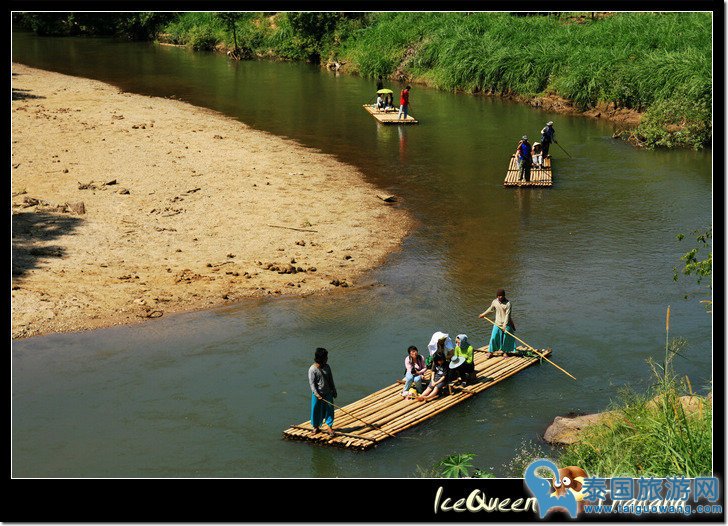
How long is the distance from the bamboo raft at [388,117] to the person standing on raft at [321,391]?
74.6ft

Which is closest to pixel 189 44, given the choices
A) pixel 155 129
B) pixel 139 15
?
pixel 139 15

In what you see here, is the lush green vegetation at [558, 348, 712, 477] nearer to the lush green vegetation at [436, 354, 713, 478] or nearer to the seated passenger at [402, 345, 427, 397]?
the lush green vegetation at [436, 354, 713, 478]

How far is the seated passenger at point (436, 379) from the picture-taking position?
14.4 m

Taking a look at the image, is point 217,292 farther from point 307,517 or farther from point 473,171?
point 473,171

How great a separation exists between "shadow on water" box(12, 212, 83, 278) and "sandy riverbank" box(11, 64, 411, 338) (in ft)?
0.12

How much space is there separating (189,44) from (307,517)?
5162 cm

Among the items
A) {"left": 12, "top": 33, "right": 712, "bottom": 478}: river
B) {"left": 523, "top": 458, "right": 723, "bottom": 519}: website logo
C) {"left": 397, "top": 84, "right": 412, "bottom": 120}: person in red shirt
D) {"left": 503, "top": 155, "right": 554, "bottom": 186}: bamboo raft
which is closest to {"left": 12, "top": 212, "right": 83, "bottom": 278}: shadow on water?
{"left": 12, "top": 33, "right": 712, "bottom": 478}: river

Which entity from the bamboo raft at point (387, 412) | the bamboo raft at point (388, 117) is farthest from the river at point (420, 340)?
the bamboo raft at point (388, 117)

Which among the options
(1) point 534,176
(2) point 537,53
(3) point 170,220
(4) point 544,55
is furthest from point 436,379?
(2) point 537,53

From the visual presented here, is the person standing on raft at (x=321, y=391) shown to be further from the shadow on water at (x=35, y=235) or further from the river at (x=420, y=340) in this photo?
the shadow on water at (x=35, y=235)

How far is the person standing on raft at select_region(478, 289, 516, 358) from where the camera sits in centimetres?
1578

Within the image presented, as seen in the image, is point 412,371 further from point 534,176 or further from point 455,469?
point 534,176

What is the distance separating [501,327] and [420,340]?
1.64 m

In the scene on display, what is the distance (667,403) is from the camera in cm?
1126
